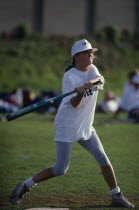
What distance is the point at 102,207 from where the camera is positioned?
21.6 ft

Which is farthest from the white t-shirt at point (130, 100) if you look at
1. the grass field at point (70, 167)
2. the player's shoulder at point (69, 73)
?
the player's shoulder at point (69, 73)

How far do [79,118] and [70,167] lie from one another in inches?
122

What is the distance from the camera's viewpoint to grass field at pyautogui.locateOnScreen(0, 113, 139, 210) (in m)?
7.00

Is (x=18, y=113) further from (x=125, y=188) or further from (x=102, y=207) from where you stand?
Result: (x=125, y=188)

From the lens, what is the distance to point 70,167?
941 cm

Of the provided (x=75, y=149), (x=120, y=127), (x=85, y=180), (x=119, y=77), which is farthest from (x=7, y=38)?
(x=85, y=180)

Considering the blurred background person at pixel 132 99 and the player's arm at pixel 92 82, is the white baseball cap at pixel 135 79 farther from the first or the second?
the player's arm at pixel 92 82

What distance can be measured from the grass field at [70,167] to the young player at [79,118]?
17.8 inches

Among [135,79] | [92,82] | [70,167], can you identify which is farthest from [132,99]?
[92,82]

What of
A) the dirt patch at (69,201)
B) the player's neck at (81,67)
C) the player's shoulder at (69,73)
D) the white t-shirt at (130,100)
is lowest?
the white t-shirt at (130,100)

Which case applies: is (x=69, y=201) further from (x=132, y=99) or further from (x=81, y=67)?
(x=132, y=99)

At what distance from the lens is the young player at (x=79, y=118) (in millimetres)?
6383

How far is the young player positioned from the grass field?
451 millimetres

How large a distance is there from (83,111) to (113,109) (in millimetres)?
14403
